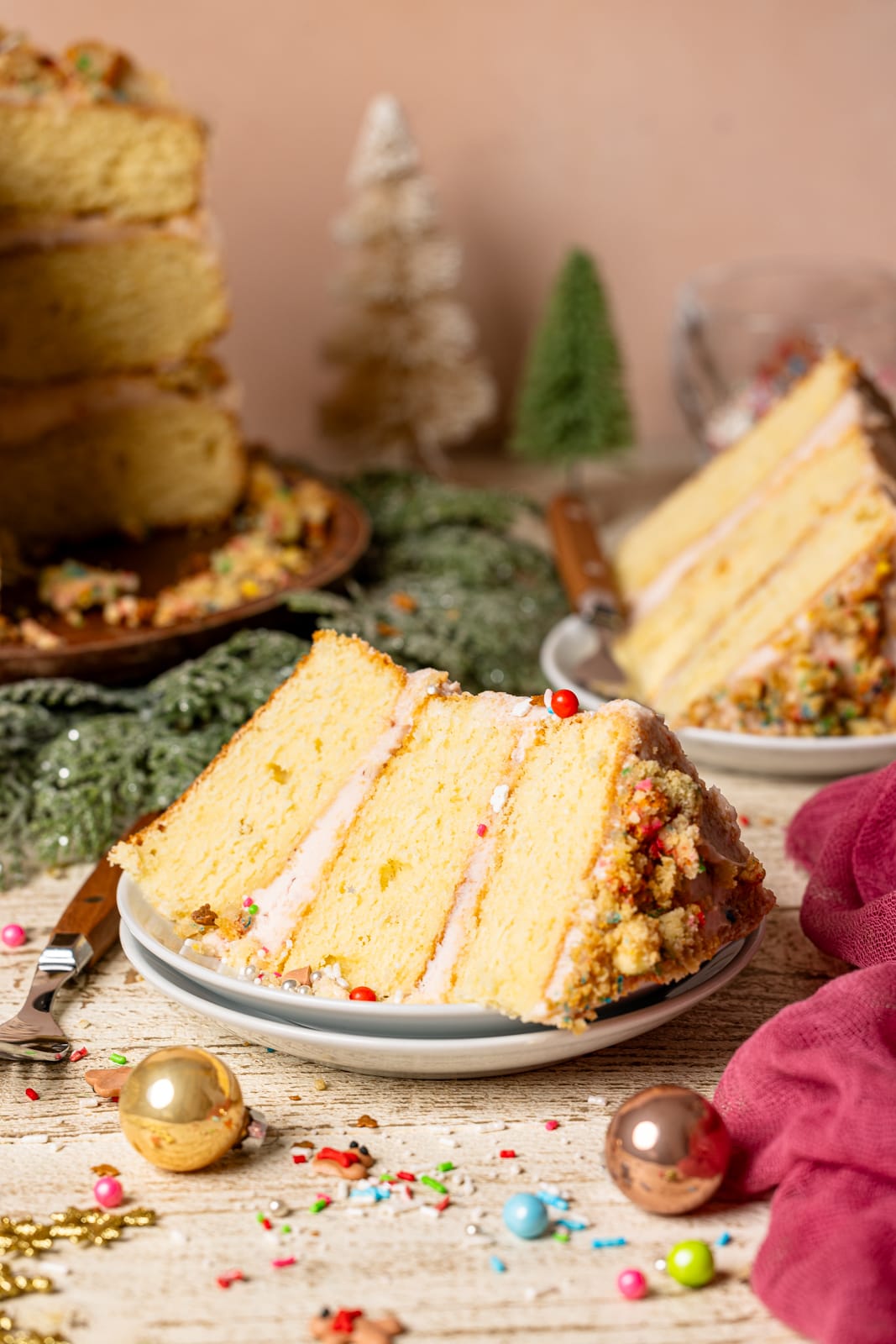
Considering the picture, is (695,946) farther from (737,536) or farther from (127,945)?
(737,536)

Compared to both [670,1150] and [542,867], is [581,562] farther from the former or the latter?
[670,1150]

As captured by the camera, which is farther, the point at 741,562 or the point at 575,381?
the point at 575,381

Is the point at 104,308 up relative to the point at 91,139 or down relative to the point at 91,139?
down

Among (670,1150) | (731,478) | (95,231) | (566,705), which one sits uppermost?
(95,231)

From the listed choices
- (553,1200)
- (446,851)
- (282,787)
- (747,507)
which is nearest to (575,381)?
(747,507)

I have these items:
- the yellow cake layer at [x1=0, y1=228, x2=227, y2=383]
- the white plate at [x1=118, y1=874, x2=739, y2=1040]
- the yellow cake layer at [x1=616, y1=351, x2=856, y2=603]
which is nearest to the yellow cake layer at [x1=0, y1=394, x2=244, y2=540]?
the yellow cake layer at [x1=0, y1=228, x2=227, y2=383]
